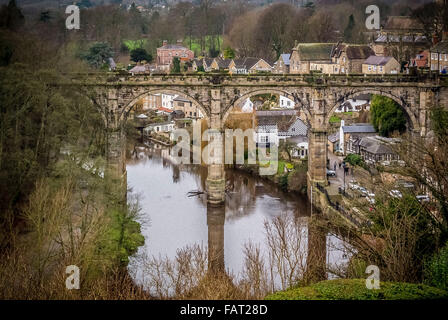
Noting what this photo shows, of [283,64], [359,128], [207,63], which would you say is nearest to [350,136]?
[359,128]

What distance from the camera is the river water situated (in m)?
33.6

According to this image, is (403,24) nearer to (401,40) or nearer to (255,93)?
(401,40)

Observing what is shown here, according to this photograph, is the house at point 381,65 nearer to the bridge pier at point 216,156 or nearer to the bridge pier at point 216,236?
the bridge pier at point 216,156

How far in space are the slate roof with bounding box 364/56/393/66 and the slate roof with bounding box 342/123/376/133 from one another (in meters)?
10.2

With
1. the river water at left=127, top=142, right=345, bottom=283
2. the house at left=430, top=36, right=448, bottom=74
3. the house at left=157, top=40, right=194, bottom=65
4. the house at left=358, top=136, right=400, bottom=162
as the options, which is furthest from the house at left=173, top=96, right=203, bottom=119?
the house at left=430, top=36, right=448, bottom=74

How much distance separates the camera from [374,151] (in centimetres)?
4959

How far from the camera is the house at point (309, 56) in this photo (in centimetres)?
6969

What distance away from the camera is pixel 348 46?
225 feet

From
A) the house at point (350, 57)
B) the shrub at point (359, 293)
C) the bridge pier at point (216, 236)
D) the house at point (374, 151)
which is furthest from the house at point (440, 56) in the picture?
the shrub at point (359, 293)

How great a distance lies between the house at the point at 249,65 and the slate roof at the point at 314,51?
8.70 m

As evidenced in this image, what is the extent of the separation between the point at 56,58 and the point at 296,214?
59.7 ft

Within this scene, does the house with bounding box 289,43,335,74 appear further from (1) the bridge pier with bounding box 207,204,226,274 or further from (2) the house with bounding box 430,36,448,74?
(1) the bridge pier with bounding box 207,204,226,274
